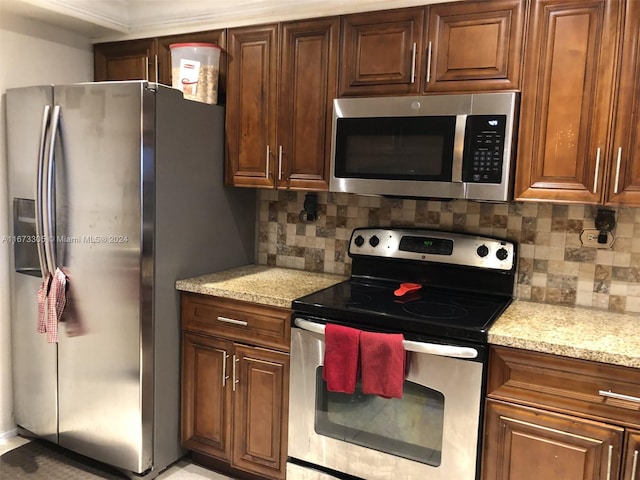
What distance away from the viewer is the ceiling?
7.34ft

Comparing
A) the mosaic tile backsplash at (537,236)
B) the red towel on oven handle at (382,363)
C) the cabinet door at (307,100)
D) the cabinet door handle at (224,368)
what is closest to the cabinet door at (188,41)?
the cabinet door at (307,100)

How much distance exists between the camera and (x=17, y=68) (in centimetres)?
253

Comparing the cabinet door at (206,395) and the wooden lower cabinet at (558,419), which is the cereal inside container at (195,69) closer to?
the cabinet door at (206,395)

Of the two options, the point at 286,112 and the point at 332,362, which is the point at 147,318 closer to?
the point at 332,362

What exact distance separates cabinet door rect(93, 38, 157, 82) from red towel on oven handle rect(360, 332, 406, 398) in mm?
1774

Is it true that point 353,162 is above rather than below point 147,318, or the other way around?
above

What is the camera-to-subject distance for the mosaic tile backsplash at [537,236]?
6.79ft

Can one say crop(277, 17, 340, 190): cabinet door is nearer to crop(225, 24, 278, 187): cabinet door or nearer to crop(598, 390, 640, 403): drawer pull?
crop(225, 24, 278, 187): cabinet door

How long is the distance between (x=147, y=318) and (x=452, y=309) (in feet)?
4.12

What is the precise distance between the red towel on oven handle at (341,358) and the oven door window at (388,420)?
11cm

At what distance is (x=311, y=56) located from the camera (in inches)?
89.8

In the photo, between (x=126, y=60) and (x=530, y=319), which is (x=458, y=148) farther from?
(x=126, y=60)

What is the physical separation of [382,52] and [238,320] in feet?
4.16

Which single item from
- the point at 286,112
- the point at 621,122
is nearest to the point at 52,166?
the point at 286,112
